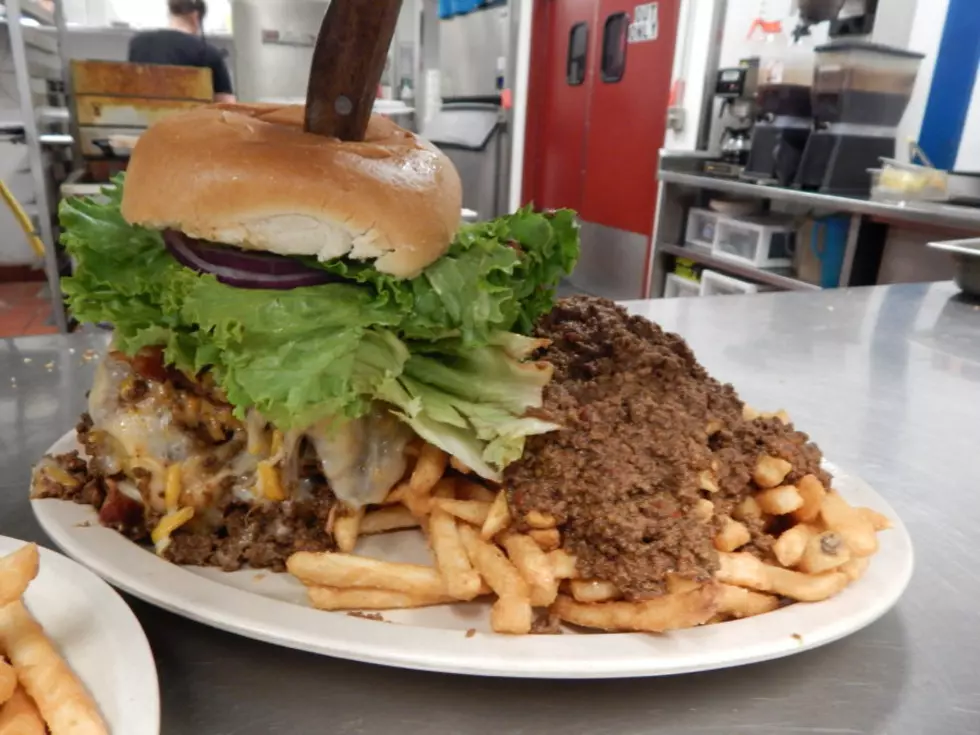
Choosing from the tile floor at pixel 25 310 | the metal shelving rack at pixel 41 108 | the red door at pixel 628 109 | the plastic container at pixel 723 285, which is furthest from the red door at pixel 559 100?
the tile floor at pixel 25 310

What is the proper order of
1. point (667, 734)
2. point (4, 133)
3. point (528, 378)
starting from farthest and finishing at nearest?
1. point (4, 133)
2. point (528, 378)
3. point (667, 734)

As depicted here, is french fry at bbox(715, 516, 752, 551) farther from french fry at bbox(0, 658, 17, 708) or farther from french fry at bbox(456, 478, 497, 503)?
french fry at bbox(0, 658, 17, 708)

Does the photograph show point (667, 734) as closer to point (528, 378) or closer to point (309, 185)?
point (528, 378)

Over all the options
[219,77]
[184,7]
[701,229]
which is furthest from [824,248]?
[184,7]

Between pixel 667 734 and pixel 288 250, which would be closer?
pixel 667 734

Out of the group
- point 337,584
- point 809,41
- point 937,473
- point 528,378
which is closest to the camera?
point 337,584

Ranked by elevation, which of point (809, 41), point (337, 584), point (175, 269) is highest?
point (809, 41)

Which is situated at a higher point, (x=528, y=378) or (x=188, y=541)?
(x=528, y=378)

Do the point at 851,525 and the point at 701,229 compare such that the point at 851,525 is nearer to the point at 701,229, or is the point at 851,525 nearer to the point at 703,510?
the point at 703,510

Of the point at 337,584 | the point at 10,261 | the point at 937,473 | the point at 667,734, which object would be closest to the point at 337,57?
the point at 337,584
